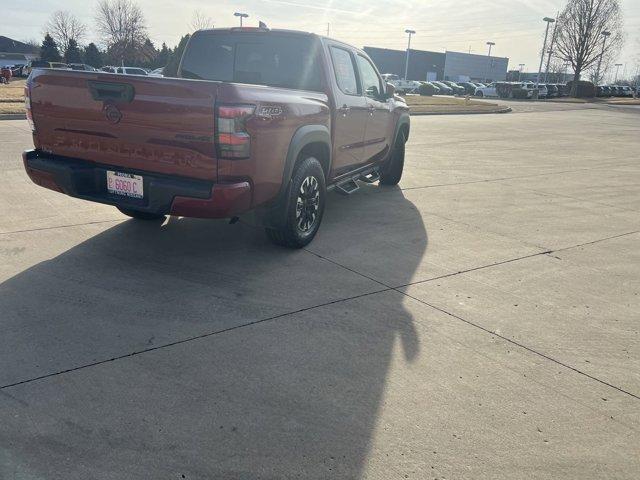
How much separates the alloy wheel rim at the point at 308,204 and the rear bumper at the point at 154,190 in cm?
92

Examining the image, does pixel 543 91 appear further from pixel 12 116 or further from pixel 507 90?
pixel 12 116

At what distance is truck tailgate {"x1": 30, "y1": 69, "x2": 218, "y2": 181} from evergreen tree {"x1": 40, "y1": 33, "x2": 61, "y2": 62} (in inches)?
→ 2873

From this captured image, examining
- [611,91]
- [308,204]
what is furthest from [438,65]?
[308,204]

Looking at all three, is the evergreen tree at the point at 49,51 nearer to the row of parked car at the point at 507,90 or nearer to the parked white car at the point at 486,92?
the row of parked car at the point at 507,90

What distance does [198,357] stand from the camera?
10.7ft

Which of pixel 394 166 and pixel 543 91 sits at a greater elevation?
pixel 543 91

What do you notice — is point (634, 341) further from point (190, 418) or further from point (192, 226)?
point (192, 226)

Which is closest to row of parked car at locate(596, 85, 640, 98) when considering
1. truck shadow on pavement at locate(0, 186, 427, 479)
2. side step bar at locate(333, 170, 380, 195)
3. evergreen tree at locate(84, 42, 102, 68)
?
evergreen tree at locate(84, 42, 102, 68)

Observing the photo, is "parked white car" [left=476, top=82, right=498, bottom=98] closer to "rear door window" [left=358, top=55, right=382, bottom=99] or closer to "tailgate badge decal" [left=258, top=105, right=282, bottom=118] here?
"rear door window" [left=358, top=55, right=382, bottom=99]

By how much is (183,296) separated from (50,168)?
160cm

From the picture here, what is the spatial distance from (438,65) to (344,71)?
367ft

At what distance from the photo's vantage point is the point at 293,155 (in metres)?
4.70

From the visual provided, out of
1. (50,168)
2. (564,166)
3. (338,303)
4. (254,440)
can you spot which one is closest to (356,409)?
(254,440)

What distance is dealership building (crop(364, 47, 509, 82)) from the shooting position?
102 meters
